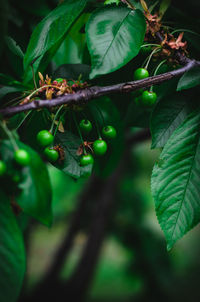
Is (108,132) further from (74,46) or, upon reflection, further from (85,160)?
(74,46)

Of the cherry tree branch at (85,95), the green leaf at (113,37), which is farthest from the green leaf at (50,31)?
the cherry tree branch at (85,95)

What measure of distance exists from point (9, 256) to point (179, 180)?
48 centimetres

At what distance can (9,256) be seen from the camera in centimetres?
65

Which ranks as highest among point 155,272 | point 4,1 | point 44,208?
point 4,1

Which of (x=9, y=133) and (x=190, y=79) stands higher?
(x=9, y=133)

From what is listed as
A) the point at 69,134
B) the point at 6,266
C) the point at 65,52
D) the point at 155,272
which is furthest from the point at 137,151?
the point at 6,266

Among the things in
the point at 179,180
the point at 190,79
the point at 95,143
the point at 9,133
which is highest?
the point at 9,133

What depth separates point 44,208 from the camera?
652 mm

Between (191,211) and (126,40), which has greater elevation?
(126,40)

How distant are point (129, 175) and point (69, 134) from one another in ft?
14.6

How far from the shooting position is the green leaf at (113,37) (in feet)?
2.51

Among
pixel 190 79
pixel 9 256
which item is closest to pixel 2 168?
pixel 9 256

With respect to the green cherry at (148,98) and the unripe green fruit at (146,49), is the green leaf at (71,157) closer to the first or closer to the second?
the green cherry at (148,98)

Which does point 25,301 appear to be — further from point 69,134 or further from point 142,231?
point 69,134
